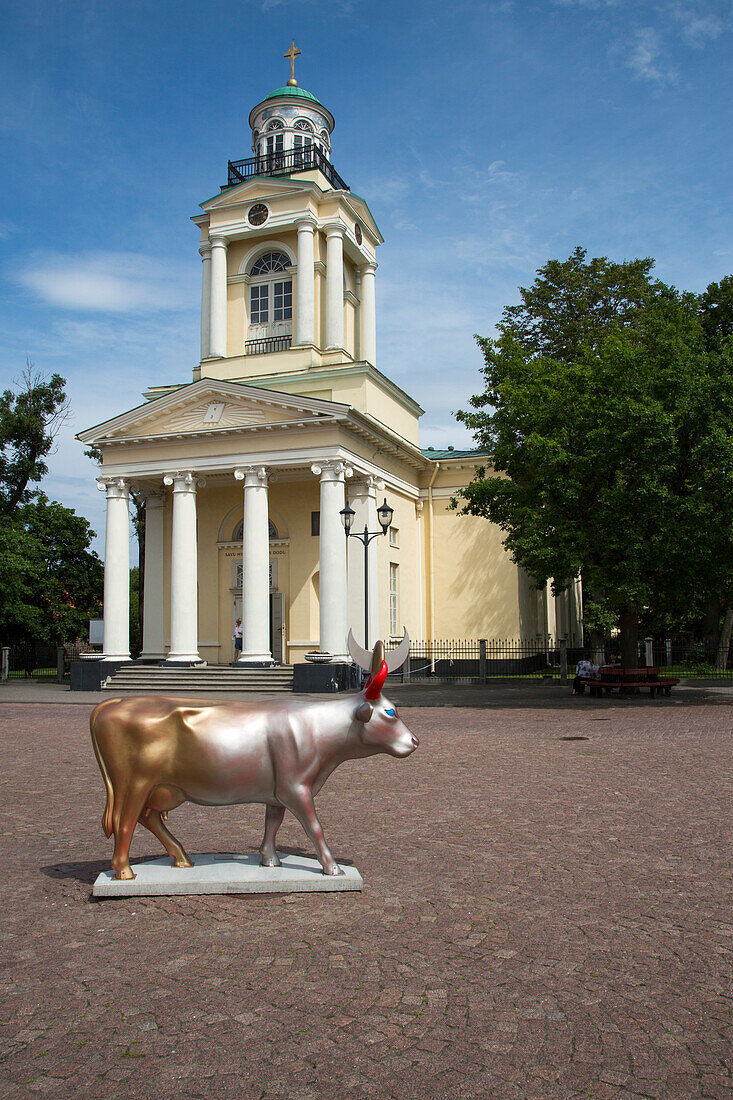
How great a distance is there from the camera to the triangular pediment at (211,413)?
26.3 metres

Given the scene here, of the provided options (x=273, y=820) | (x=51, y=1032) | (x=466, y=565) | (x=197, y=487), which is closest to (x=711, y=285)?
Result: (x=466, y=565)

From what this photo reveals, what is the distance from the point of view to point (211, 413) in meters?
27.7

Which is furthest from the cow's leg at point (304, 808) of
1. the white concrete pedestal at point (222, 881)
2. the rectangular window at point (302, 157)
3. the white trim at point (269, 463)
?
the rectangular window at point (302, 157)

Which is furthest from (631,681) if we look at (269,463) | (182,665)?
(182,665)

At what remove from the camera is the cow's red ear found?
5633 millimetres

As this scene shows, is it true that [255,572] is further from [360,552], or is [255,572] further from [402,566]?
[402,566]

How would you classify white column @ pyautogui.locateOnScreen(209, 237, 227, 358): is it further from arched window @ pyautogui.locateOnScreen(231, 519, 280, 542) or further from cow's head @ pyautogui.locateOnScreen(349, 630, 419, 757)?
cow's head @ pyautogui.locateOnScreen(349, 630, 419, 757)

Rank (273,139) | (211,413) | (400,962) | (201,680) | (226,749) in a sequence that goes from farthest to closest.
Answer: (273,139), (211,413), (201,680), (226,749), (400,962)

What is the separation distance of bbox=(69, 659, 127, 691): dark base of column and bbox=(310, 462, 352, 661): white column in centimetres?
724

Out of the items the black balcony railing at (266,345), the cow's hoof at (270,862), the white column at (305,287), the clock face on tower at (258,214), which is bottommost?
the cow's hoof at (270,862)

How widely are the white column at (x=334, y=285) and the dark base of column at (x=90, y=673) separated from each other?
1401 centimetres

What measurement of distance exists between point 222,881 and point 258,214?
31.5 m

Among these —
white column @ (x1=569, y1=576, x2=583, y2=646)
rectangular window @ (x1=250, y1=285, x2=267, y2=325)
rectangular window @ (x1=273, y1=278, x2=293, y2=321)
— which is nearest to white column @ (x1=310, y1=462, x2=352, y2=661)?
rectangular window @ (x1=273, y1=278, x2=293, y2=321)

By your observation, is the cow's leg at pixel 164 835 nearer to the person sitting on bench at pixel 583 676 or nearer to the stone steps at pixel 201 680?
the stone steps at pixel 201 680
